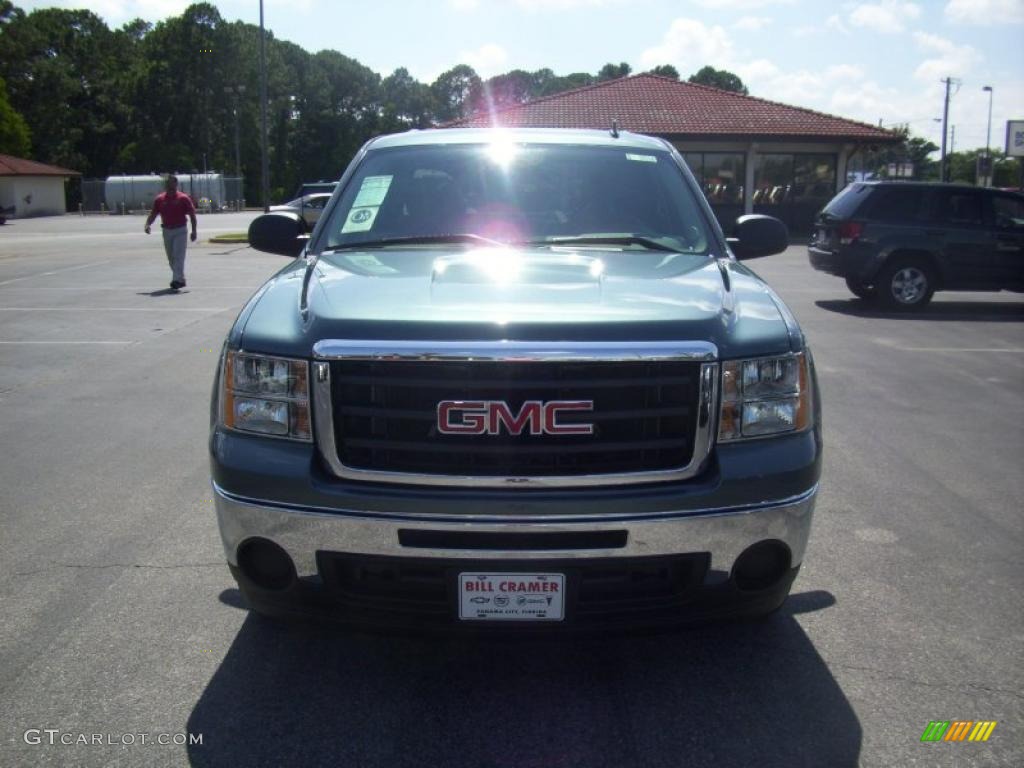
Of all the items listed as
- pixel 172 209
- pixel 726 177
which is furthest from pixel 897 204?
pixel 726 177

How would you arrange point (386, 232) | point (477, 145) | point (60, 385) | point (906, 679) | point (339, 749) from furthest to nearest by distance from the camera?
point (60, 385) → point (477, 145) → point (386, 232) → point (906, 679) → point (339, 749)

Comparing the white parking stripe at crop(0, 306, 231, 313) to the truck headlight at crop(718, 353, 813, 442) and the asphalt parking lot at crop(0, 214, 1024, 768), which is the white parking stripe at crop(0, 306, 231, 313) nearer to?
the asphalt parking lot at crop(0, 214, 1024, 768)

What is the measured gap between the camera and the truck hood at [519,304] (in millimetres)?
→ 2973

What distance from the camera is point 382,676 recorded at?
3.40 m

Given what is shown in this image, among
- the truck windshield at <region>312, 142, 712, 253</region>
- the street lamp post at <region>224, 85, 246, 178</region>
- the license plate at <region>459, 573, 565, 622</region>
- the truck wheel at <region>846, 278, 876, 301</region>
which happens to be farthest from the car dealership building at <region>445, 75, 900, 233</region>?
the street lamp post at <region>224, 85, 246, 178</region>

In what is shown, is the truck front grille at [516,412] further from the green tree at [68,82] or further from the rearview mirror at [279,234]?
the green tree at [68,82]

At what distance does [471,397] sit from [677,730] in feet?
3.94

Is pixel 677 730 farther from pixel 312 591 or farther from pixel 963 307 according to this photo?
pixel 963 307

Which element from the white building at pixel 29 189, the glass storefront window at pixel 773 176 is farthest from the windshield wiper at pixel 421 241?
the white building at pixel 29 189

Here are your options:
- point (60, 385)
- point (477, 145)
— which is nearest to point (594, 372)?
point (477, 145)

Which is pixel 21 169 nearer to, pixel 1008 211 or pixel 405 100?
pixel 1008 211

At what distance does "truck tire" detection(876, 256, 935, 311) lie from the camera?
14.3 m

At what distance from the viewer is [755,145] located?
31.7 meters

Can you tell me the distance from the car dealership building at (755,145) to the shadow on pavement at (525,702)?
92.9ft
